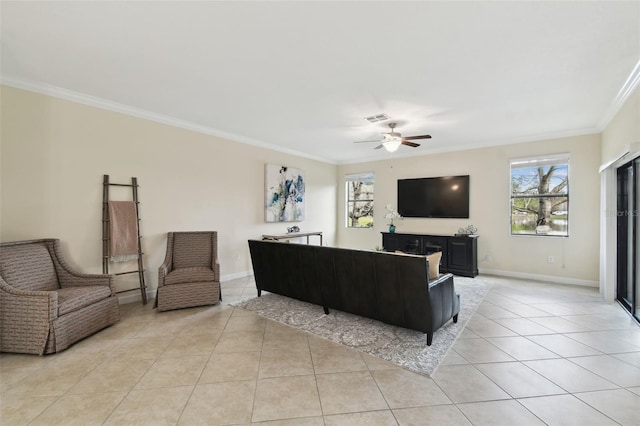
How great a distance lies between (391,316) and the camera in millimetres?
2916

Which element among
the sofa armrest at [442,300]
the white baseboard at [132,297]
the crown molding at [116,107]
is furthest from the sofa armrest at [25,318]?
the sofa armrest at [442,300]

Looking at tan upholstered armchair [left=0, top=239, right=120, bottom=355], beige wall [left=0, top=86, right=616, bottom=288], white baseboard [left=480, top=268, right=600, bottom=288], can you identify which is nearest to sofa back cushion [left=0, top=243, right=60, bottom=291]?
tan upholstered armchair [left=0, top=239, right=120, bottom=355]

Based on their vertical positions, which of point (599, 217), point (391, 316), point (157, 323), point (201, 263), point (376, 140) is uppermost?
point (376, 140)

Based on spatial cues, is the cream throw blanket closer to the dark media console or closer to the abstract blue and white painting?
the abstract blue and white painting

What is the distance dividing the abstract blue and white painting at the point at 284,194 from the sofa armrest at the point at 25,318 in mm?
3692

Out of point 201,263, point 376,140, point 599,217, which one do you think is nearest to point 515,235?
point 599,217

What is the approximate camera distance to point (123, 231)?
12.5 feet

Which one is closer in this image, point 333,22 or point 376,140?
point 333,22

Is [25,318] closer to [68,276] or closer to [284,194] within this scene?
[68,276]

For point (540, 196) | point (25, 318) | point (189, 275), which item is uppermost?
point (540, 196)

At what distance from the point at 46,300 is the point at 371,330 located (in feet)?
10.2

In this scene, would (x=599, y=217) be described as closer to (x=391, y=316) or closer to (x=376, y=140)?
(x=376, y=140)

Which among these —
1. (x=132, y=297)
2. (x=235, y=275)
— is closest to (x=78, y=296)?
(x=132, y=297)

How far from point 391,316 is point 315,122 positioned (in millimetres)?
3106
